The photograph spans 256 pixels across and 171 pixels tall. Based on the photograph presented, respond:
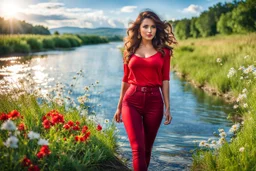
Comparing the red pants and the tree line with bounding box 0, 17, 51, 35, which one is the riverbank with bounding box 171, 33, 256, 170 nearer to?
the red pants

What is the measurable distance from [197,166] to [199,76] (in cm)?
1059

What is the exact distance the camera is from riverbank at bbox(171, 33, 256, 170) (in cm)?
432

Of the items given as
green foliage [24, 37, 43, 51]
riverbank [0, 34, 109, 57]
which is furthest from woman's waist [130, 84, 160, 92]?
green foliage [24, 37, 43, 51]

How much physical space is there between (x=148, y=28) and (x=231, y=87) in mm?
8556

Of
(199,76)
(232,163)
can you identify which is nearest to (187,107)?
(199,76)

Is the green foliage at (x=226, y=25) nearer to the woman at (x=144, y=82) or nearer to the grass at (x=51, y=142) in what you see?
the grass at (x=51, y=142)

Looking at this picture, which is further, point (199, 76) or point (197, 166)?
point (199, 76)

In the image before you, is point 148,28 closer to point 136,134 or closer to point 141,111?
point 141,111

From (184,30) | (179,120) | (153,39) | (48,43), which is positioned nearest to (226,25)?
(48,43)

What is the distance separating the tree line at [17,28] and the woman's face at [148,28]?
1911 inches

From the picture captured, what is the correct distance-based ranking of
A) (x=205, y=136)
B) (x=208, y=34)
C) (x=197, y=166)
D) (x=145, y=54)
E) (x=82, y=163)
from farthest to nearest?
(x=208, y=34) → (x=205, y=136) → (x=197, y=166) → (x=145, y=54) → (x=82, y=163)

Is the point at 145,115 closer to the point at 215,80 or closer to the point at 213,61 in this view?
the point at 215,80

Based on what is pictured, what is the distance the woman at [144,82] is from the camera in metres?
3.90

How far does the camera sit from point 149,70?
13.4 ft
